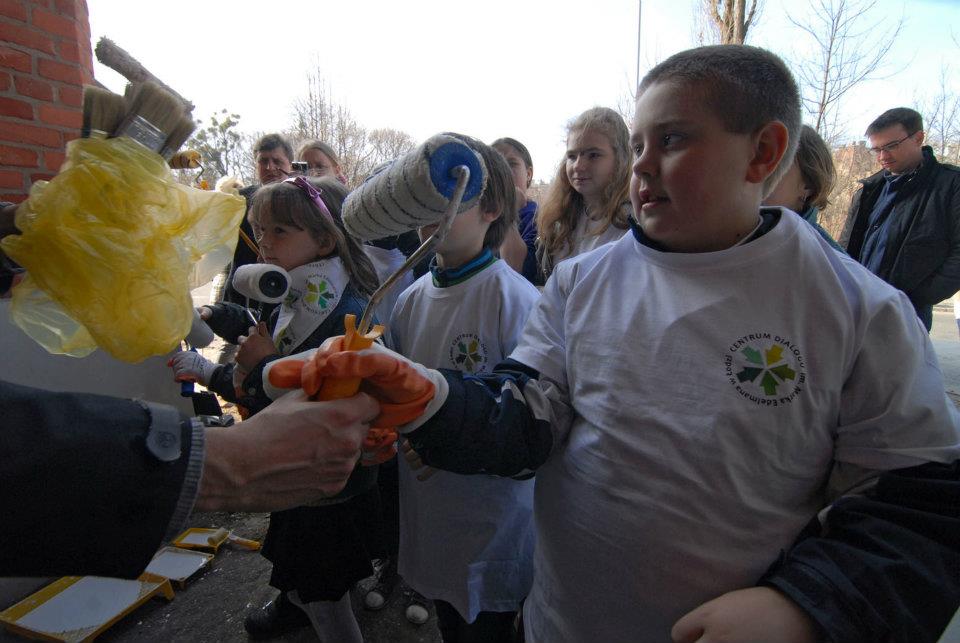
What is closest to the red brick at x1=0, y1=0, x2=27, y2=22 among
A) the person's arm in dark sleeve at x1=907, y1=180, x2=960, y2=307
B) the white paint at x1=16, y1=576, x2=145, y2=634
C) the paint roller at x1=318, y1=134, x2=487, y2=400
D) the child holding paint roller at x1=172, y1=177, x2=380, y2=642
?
the child holding paint roller at x1=172, y1=177, x2=380, y2=642

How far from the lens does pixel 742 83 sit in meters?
1.04

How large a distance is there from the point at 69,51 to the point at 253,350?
239cm

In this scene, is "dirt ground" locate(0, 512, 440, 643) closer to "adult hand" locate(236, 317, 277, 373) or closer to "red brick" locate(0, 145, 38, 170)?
"adult hand" locate(236, 317, 277, 373)

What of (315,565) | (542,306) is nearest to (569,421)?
(542,306)

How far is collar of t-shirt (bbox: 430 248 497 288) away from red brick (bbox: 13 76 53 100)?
2.53 meters

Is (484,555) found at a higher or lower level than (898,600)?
lower

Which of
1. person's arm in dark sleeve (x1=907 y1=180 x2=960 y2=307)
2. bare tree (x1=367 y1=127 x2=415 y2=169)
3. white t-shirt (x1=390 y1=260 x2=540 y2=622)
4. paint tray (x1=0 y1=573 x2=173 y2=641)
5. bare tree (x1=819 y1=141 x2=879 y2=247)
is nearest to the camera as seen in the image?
white t-shirt (x1=390 y1=260 x2=540 y2=622)

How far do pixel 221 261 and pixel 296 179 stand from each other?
2.83 feet

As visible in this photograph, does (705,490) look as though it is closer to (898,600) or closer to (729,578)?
(729,578)

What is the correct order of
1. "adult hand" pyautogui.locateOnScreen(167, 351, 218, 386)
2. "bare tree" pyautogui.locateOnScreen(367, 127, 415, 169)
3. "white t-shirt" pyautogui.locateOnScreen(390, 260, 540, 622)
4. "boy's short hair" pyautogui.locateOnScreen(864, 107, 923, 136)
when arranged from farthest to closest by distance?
1. "bare tree" pyautogui.locateOnScreen(367, 127, 415, 169)
2. "boy's short hair" pyautogui.locateOnScreen(864, 107, 923, 136)
3. "adult hand" pyautogui.locateOnScreen(167, 351, 218, 386)
4. "white t-shirt" pyautogui.locateOnScreen(390, 260, 540, 622)

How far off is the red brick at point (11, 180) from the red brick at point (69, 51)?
68 cm

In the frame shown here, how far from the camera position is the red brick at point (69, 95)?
2.77m

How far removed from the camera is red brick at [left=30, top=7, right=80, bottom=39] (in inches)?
104

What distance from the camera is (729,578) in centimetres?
93
